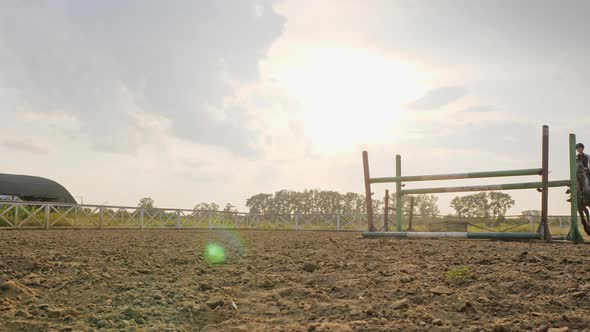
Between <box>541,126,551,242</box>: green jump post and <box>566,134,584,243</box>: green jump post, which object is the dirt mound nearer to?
<box>541,126,551,242</box>: green jump post

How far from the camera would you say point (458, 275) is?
378 cm

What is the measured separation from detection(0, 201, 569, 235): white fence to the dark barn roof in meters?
8.12

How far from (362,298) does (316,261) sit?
177 centimetres

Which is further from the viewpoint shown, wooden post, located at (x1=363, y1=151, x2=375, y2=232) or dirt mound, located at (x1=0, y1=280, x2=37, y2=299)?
wooden post, located at (x1=363, y1=151, x2=375, y2=232)

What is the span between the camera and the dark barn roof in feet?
103

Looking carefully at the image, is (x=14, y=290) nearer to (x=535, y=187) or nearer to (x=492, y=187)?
(x=492, y=187)

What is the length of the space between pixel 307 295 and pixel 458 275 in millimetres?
1376

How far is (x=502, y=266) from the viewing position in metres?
4.26

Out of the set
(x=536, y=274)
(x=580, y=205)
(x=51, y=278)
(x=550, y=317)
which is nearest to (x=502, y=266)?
(x=536, y=274)

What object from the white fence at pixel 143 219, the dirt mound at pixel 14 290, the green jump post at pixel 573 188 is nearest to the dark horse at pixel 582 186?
the green jump post at pixel 573 188

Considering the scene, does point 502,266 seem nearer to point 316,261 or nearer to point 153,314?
point 316,261

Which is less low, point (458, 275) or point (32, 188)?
point (32, 188)

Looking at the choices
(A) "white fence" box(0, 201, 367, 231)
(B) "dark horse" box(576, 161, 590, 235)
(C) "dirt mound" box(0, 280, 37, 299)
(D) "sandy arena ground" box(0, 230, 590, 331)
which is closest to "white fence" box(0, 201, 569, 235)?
(A) "white fence" box(0, 201, 367, 231)

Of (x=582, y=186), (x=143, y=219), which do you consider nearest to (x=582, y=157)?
(x=582, y=186)
